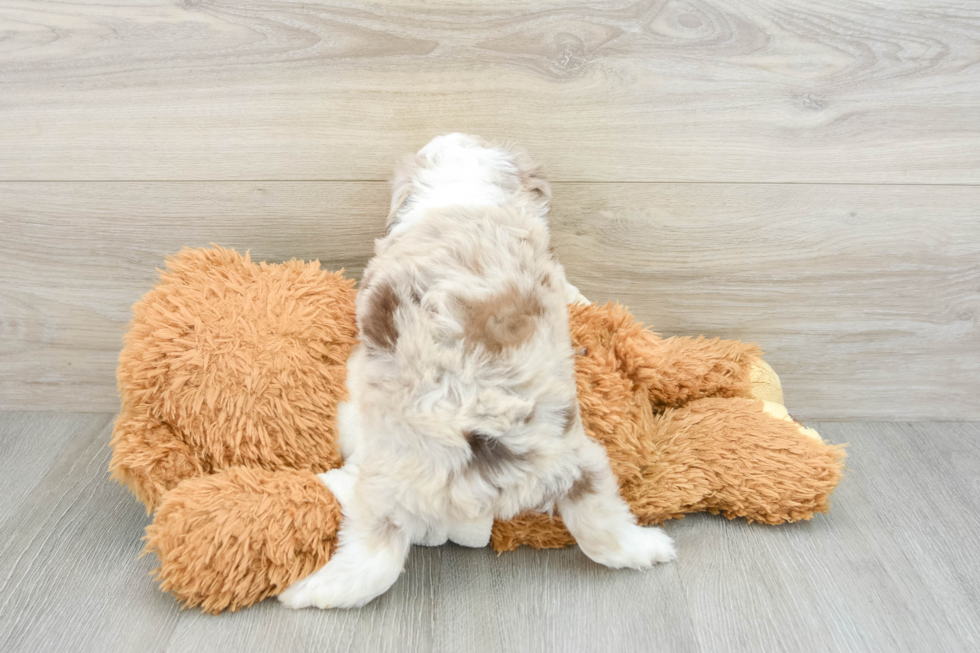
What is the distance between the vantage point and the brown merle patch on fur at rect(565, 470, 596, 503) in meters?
0.83

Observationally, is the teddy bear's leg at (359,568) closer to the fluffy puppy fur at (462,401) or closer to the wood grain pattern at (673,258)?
the fluffy puppy fur at (462,401)

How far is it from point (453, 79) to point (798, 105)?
54 cm

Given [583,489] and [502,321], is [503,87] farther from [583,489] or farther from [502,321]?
[583,489]

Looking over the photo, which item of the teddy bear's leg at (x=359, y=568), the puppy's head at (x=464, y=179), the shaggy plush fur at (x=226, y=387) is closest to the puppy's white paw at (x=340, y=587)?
the teddy bear's leg at (x=359, y=568)

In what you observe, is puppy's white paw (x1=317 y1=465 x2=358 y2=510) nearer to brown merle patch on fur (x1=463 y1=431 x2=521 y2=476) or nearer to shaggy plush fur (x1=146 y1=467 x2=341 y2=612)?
shaggy plush fur (x1=146 y1=467 x2=341 y2=612)

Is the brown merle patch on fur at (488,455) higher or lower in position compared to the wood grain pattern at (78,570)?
higher

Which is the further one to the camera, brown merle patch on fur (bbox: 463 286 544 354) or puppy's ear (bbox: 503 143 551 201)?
puppy's ear (bbox: 503 143 551 201)

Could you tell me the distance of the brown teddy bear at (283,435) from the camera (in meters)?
0.83

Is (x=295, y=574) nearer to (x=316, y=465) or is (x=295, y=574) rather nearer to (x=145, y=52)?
(x=316, y=465)

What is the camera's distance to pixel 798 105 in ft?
3.34

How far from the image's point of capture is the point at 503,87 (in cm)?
100

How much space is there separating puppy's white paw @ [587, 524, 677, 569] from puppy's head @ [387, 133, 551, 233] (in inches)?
18.1

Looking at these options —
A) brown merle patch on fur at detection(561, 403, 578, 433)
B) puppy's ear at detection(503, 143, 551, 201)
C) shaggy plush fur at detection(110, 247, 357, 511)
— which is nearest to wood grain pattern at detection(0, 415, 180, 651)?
shaggy plush fur at detection(110, 247, 357, 511)

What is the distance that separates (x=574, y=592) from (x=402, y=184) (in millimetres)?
603
